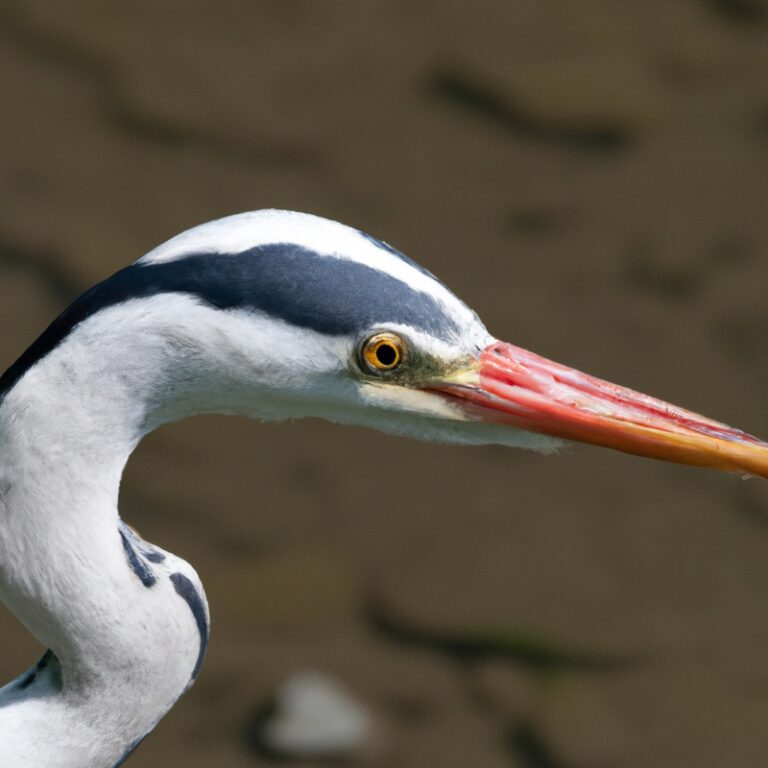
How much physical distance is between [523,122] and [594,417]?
345 cm

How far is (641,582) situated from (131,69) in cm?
276

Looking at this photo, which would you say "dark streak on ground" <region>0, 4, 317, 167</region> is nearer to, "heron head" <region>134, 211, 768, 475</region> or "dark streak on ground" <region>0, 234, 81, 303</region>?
"dark streak on ground" <region>0, 234, 81, 303</region>

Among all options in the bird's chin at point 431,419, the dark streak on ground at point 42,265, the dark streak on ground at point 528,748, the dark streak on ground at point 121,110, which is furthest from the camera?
the dark streak on ground at point 121,110

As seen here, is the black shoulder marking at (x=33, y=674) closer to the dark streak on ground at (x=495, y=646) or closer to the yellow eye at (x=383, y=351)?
the yellow eye at (x=383, y=351)

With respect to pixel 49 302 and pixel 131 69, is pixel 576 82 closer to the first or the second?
pixel 131 69

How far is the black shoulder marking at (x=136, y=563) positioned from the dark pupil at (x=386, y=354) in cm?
42

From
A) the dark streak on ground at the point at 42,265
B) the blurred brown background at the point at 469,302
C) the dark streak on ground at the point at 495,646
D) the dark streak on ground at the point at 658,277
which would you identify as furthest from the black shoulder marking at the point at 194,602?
the dark streak on ground at the point at 658,277

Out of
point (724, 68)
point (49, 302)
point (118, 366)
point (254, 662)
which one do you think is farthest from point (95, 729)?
point (724, 68)

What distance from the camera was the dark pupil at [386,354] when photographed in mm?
1889

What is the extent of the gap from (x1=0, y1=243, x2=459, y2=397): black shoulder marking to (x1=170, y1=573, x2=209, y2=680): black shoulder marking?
366 millimetres

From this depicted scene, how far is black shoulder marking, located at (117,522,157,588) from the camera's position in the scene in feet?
6.20

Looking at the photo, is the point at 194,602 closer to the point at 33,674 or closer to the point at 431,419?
the point at 33,674

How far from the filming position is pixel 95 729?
194 cm

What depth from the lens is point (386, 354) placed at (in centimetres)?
190
